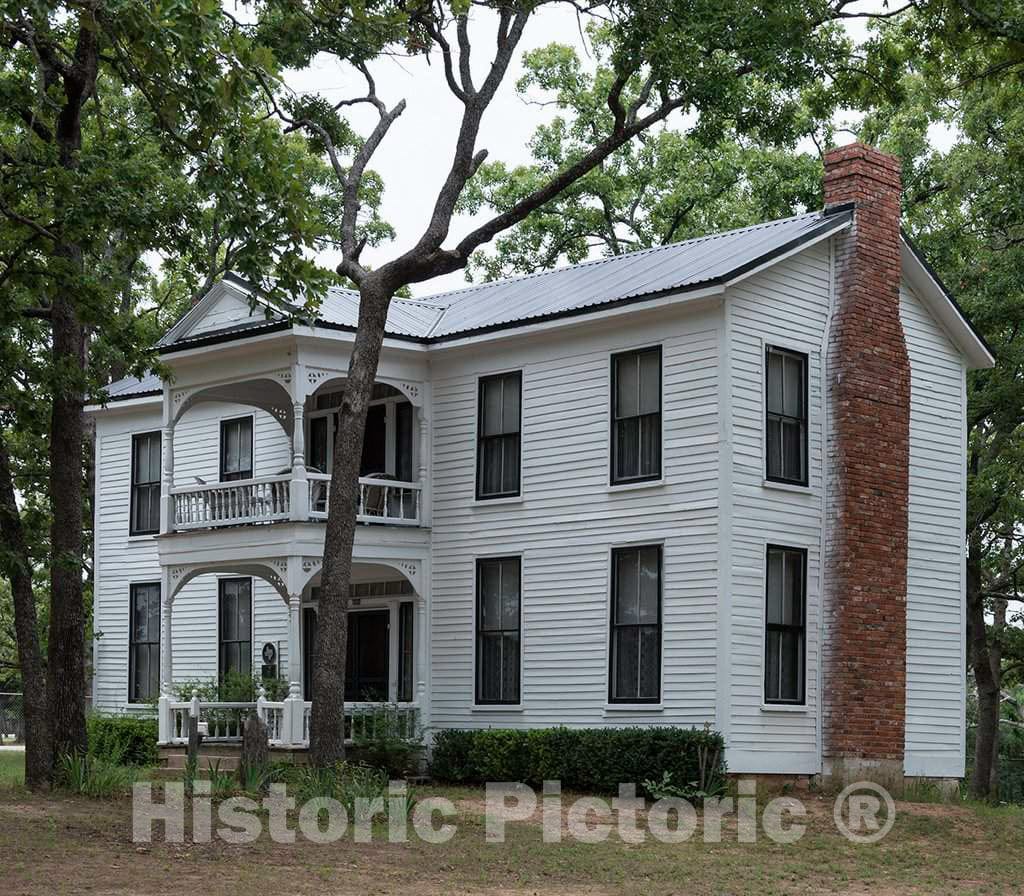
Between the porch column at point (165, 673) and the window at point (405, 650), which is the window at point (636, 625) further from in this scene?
the porch column at point (165, 673)

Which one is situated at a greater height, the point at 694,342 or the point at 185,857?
the point at 694,342

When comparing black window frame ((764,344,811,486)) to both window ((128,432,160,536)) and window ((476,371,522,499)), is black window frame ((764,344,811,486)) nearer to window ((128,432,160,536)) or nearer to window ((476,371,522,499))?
window ((476,371,522,499))

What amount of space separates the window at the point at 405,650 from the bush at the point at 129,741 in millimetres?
4901

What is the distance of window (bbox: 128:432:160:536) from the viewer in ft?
107

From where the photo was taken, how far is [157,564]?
106ft

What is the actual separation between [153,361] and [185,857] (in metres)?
9.09

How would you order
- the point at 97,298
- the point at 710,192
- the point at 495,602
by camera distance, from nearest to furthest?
the point at 97,298, the point at 495,602, the point at 710,192

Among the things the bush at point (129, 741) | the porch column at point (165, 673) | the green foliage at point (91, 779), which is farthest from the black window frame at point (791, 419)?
the bush at point (129, 741)

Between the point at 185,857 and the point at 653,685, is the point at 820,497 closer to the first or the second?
the point at 653,685

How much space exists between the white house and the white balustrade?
0.07 metres

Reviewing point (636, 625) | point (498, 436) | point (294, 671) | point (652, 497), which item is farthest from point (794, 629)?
point (294, 671)

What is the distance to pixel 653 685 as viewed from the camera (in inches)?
928

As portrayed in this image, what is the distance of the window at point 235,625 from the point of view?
30172 mm

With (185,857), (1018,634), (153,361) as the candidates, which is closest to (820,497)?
(153,361)
